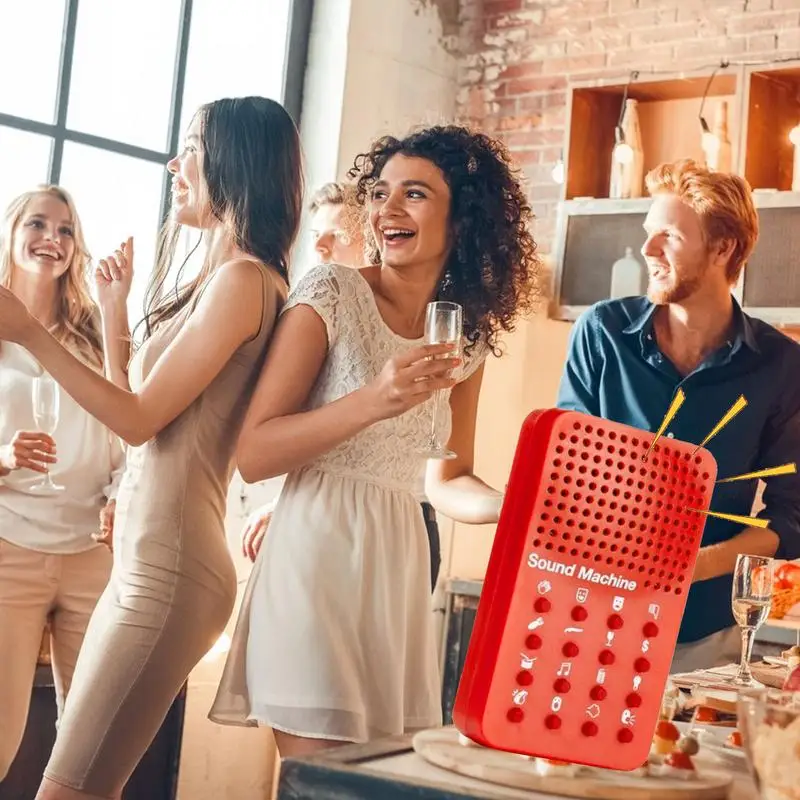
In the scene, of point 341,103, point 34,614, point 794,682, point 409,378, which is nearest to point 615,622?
point 794,682

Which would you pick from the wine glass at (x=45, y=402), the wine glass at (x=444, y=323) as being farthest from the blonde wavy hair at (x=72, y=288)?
the wine glass at (x=444, y=323)

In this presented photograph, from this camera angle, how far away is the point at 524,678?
0.90 metres

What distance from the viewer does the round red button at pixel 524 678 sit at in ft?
2.94

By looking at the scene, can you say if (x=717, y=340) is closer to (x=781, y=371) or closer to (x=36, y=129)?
(x=781, y=371)

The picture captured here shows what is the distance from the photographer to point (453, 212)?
6.39ft

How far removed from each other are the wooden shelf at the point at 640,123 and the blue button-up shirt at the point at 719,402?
219cm

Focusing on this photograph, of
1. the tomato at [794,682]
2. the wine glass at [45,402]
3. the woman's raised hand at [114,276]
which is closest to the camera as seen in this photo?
the tomato at [794,682]

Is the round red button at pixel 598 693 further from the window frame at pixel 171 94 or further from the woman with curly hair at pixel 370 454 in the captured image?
the window frame at pixel 171 94

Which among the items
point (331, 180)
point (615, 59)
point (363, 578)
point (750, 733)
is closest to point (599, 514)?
point (750, 733)

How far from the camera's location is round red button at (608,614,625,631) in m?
0.93

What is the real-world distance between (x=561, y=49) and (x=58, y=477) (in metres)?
2.73

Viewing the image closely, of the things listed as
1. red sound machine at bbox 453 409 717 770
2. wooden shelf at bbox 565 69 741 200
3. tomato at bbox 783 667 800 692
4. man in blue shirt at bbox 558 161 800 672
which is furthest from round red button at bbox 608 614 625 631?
wooden shelf at bbox 565 69 741 200

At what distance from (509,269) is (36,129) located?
2.44m

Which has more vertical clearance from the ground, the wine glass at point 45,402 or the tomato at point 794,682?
the wine glass at point 45,402
